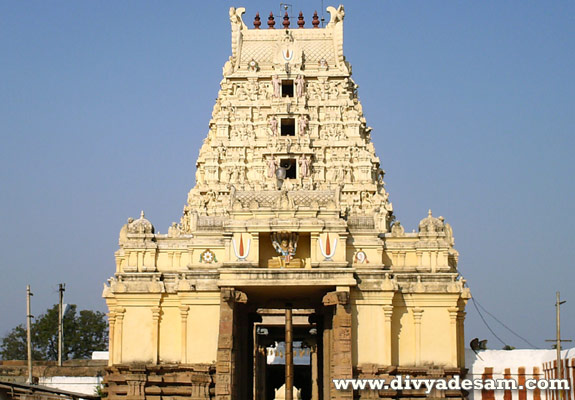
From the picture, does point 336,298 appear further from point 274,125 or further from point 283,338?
point 283,338

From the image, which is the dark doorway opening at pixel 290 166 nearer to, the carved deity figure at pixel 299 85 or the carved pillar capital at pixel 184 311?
the carved deity figure at pixel 299 85

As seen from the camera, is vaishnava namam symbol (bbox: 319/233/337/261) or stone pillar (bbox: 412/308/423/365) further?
stone pillar (bbox: 412/308/423/365)

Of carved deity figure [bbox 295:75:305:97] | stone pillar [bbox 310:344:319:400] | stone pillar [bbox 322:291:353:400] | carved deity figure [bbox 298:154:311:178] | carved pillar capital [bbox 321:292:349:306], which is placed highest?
carved deity figure [bbox 295:75:305:97]

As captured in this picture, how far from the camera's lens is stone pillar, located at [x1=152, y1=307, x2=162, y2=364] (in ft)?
117

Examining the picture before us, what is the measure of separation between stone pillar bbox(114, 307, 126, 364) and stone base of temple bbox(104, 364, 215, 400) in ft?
1.43

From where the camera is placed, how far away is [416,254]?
3675 centimetres

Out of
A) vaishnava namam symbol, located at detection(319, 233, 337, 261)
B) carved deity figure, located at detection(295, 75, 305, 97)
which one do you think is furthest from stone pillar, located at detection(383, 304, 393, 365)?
carved deity figure, located at detection(295, 75, 305, 97)

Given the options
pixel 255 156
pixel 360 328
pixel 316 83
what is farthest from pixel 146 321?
pixel 316 83

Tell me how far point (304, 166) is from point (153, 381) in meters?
16.3

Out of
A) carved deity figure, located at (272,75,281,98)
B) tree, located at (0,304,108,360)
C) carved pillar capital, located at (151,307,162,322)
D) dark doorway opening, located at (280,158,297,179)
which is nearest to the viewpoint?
carved pillar capital, located at (151,307,162,322)

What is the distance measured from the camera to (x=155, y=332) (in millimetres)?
35875

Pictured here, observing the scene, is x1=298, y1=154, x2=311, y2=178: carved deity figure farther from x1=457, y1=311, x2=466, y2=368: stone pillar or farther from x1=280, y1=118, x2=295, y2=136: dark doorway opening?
x1=457, y1=311, x2=466, y2=368: stone pillar

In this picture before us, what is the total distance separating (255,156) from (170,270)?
12.8 meters

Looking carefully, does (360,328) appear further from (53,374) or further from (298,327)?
(53,374)
